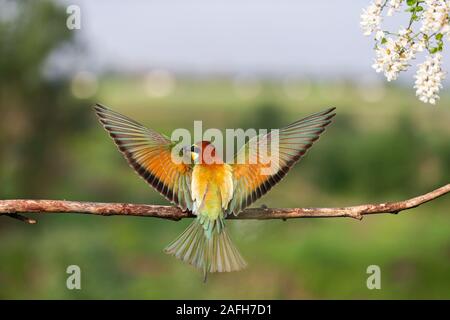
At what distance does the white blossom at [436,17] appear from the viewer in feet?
6.25

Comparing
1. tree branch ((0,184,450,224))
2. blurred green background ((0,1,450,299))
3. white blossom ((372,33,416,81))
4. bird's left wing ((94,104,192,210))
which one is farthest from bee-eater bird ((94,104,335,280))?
blurred green background ((0,1,450,299))

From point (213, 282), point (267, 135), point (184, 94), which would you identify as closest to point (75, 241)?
point (213, 282)

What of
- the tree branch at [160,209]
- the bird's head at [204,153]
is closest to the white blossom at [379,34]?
the tree branch at [160,209]

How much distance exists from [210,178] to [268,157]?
8.2 inches

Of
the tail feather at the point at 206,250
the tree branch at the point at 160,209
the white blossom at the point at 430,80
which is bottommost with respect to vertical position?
the tail feather at the point at 206,250

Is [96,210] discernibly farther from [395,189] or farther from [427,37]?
[395,189]

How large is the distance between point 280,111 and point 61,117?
5898 mm

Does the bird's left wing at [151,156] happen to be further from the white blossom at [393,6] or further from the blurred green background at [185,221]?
the blurred green background at [185,221]

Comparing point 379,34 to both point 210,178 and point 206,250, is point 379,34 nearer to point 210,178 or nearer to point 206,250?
point 210,178

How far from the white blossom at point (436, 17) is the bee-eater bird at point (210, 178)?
2.23 ft

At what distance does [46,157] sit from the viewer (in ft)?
45.6

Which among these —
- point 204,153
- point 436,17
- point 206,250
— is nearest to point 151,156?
point 204,153

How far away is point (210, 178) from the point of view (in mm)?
2658

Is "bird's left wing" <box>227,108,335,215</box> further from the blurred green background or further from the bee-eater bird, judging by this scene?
the blurred green background
